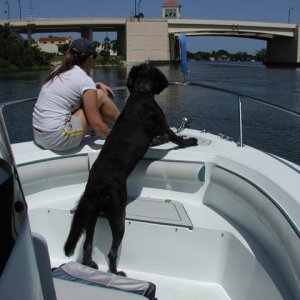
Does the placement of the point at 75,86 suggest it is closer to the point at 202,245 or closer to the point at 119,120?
the point at 119,120

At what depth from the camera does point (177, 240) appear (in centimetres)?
268

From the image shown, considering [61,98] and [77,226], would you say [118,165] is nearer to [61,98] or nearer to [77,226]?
[77,226]

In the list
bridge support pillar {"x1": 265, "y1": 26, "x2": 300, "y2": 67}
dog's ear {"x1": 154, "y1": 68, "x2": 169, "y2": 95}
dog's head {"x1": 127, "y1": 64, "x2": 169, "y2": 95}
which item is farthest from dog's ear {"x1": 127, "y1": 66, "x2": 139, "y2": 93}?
bridge support pillar {"x1": 265, "y1": 26, "x2": 300, "y2": 67}

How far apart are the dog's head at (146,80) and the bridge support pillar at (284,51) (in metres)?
68.7

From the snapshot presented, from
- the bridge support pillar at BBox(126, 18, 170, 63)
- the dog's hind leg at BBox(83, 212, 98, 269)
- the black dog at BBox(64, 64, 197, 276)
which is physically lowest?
the dog's hind leg at BBox(83, 212, 98, 269)

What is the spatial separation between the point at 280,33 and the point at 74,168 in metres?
72.6

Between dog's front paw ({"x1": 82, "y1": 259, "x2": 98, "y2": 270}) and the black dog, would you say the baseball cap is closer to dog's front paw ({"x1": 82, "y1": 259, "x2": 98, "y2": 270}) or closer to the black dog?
the black dog

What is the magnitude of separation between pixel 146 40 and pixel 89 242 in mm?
72114

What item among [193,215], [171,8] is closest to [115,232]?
[193,215]

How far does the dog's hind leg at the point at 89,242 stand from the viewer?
8.41 ft

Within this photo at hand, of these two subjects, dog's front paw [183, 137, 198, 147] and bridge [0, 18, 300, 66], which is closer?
dog's front paw [183, 137, 198, 147]

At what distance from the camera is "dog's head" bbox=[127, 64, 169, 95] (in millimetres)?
3113

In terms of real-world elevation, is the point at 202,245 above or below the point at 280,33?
A: below

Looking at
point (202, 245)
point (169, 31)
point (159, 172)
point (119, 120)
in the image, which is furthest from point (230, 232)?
point (169, 31)
